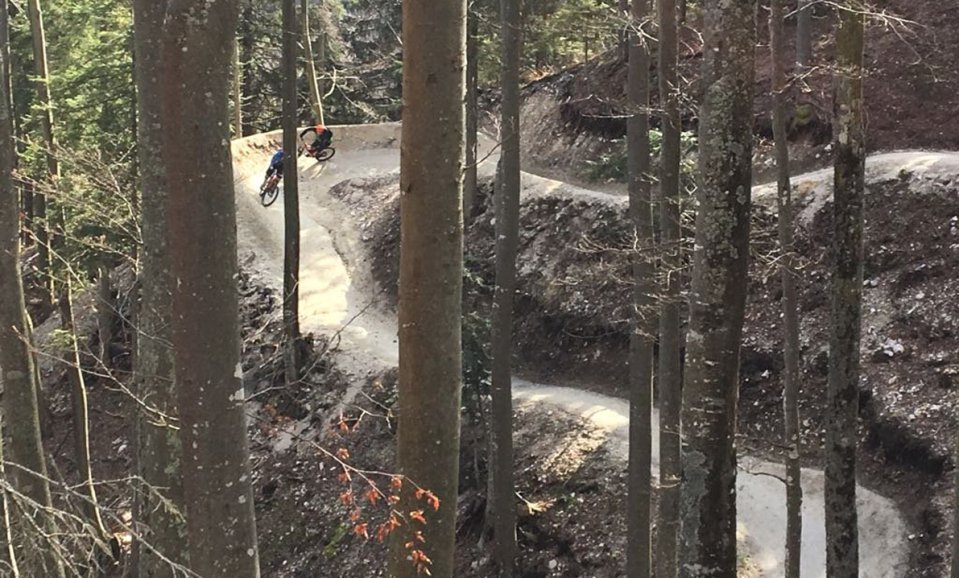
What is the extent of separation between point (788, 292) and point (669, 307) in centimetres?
Answer: 154

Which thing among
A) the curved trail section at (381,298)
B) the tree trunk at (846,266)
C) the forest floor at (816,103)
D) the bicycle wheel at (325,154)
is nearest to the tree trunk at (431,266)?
the curved trail section at (381,298)

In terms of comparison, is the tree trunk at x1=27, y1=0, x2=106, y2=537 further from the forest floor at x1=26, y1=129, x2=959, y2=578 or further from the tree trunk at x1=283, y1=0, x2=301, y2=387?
the tree trunk at x1=283, y1=0, x2=301, y2=387

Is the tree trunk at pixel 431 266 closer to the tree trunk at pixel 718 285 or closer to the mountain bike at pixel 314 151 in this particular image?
the tree trunk at pixel 718 285

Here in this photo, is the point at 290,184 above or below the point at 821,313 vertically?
above

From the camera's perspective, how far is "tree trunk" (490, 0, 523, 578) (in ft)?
36.3

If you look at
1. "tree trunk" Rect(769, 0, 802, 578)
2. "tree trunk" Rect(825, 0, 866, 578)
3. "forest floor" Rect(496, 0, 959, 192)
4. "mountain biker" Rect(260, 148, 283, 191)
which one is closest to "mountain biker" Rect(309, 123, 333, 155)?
"mountain biker" Rect(260, 148, 283, 191)

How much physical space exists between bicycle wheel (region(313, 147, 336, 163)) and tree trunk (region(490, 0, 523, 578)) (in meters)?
15.5

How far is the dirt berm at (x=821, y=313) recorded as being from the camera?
1131cm

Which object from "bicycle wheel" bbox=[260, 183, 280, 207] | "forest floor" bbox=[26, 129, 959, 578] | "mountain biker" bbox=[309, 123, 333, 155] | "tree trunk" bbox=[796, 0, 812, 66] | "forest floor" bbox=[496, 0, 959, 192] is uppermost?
"tree trunk" bbox=[796, 0, 812, 66]

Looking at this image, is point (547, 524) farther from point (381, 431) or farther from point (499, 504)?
point (381, 431)

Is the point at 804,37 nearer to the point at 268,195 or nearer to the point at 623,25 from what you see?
the point at 623,25

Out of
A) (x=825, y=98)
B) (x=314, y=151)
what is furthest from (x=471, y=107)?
(x=314, y=151)

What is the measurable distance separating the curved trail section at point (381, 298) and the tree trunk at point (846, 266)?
1730 millimetres

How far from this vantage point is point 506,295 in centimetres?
1179
